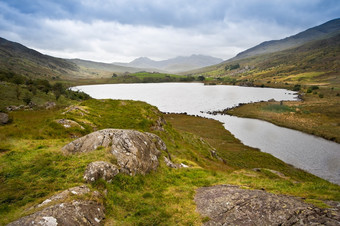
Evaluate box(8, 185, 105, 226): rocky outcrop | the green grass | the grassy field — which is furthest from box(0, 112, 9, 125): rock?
the green grass

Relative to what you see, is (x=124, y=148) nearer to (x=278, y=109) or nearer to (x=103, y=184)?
(x=103, y=184)

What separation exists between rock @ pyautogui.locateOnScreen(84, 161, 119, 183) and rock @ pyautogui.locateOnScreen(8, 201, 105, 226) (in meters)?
2.34

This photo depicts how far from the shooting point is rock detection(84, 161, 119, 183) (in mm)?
12703

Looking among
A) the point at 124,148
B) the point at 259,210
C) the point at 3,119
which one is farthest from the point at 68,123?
the point at 259,210

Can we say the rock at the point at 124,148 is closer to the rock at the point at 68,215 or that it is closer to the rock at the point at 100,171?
the rock at the point at 100,171

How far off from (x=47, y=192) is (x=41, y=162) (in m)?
4.04

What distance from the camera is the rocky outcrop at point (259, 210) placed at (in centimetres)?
955

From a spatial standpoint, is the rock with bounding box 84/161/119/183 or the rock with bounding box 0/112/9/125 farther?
the rock with bounding box 0/112/9/125

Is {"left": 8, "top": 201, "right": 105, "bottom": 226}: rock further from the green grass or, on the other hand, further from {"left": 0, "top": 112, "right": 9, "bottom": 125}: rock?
the green grass

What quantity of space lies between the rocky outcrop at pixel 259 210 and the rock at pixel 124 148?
598cm

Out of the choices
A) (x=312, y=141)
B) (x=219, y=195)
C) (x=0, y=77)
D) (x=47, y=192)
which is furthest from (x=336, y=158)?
(x=0, y=77)

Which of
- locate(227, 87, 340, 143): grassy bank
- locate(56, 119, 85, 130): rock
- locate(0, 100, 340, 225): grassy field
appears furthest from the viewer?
locate(227, 87, 340, 143): grassy bank

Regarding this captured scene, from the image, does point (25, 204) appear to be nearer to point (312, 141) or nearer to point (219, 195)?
point (219, 195)

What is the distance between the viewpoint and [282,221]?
9.82 meters
